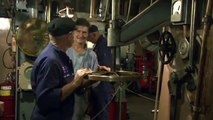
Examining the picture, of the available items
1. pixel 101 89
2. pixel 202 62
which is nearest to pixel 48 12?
pixel 101 89

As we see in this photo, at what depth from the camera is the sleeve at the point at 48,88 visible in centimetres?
195

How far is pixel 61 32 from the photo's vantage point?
2064mm

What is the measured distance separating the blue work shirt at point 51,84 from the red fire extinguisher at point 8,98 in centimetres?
232

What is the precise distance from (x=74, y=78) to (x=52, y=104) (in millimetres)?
253

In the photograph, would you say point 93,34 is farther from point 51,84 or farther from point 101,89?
point 51,84

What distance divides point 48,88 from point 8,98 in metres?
2.56

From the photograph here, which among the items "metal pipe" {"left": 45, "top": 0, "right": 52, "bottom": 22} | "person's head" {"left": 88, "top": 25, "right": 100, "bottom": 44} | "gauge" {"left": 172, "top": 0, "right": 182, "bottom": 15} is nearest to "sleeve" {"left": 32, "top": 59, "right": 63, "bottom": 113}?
"gauge" {"left": 172, "top": 0, "right": 182, "bottom": 15}

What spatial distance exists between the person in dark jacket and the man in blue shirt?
3.13ft

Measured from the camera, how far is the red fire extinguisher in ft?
13.9

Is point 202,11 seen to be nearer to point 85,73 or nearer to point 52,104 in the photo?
point 85,73

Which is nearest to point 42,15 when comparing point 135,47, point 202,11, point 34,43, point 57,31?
point 34,43

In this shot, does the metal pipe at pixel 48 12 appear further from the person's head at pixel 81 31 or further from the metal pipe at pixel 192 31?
the metal pipe at pixel 192 31

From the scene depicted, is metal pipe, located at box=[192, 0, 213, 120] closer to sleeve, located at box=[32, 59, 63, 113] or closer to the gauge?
the gauge

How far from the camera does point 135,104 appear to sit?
7.00 metres
